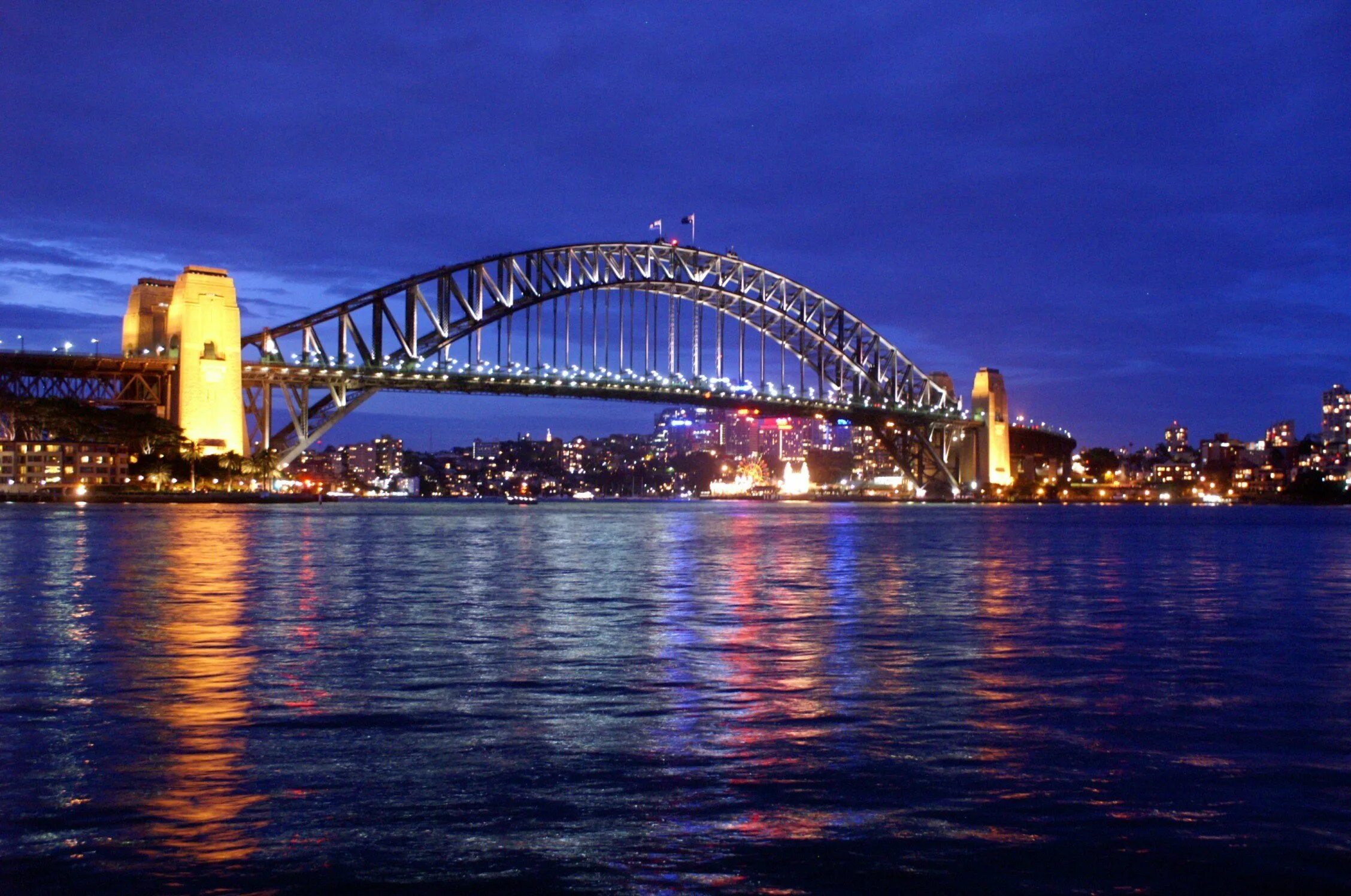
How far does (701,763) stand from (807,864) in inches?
88.9

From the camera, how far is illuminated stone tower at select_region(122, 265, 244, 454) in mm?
84750

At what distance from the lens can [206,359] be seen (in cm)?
8519

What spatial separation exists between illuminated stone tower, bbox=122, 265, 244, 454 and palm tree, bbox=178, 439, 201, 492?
0.83 m

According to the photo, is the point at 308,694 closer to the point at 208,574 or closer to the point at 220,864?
the point at 220,864

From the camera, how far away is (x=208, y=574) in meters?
25.6

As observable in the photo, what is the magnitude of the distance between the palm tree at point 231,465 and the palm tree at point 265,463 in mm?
636

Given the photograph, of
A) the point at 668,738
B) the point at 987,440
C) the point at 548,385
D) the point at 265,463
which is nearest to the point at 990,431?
the point at 987,440

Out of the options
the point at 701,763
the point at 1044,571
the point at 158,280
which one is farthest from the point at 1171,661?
the point at 158,280

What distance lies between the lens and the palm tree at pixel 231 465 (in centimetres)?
8538

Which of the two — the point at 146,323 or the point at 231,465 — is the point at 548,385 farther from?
the point at 146,323

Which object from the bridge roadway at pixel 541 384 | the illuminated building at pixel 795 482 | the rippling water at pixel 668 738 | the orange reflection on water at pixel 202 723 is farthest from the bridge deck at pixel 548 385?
the illuminated building at pixel 795 482

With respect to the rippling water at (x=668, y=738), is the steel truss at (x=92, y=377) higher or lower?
higher

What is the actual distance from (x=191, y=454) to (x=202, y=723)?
79711mm

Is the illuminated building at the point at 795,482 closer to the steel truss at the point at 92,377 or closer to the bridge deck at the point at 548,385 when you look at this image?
the bridge deck at the point at 548,385
